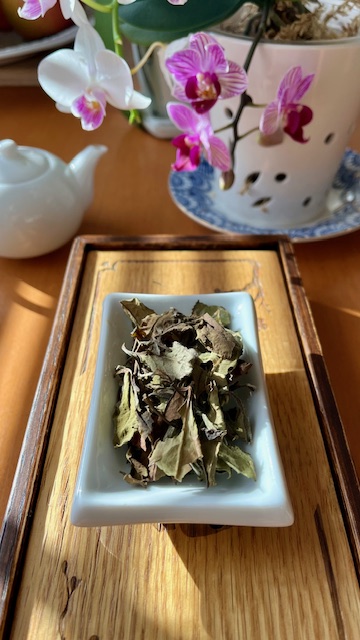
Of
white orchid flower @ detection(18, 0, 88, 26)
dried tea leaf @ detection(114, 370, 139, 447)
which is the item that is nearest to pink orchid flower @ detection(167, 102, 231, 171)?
white orchid flower @ detection(18, 0, 88, 26)

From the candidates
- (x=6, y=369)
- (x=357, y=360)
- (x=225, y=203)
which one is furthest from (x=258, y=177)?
(x=6, y=369)

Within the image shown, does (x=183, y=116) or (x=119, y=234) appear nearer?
(x=183, y=116)

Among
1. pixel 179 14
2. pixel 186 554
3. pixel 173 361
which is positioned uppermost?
pixel 179 14

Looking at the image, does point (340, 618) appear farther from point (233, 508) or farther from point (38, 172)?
point (38, 172)

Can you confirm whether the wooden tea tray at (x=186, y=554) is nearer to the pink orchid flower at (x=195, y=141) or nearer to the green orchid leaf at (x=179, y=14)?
the pink orchid flower at (x=195, y=141)

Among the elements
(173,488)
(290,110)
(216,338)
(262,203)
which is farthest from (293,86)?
(173,488)

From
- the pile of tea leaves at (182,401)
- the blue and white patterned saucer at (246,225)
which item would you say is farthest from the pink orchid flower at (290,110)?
the pile of tea leaves at (182,401)

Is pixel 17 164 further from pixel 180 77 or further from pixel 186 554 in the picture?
pixel 186 554
